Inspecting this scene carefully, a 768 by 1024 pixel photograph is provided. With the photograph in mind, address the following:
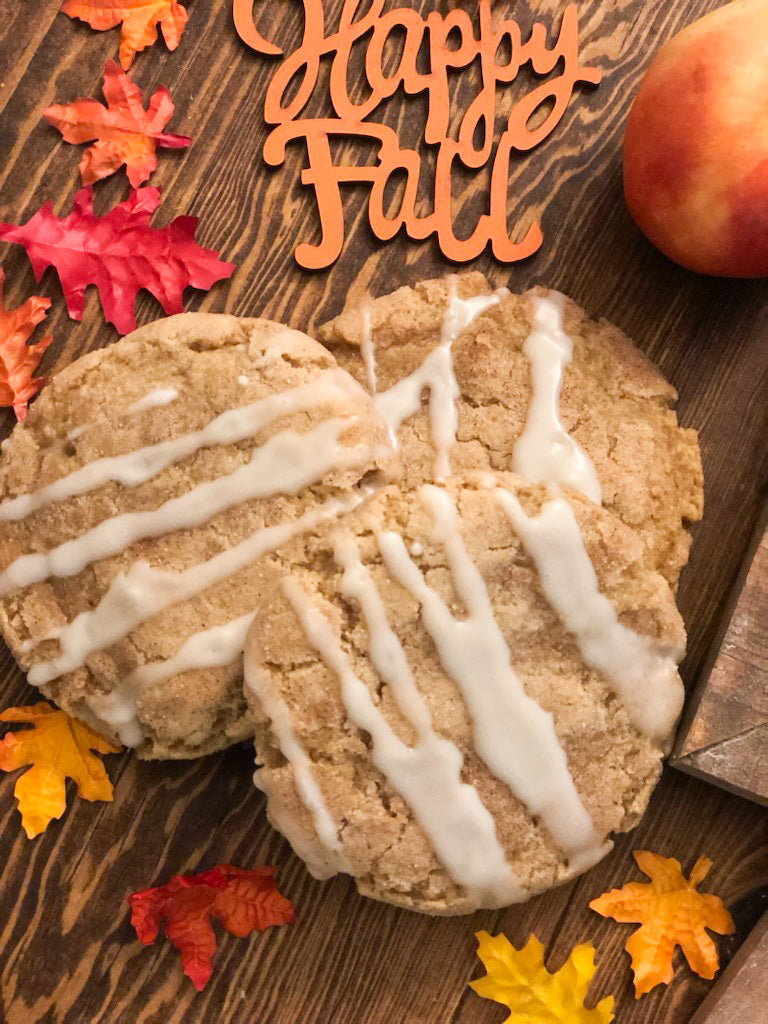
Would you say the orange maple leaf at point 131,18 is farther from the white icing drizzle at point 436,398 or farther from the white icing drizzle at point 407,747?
the white icing drizzle at point 407,747

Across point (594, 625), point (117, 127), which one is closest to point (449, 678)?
point (594, 625)

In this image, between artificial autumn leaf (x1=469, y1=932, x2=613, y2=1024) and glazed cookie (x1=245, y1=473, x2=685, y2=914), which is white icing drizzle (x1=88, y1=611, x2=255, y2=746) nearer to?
glazed cookie (x1=245, y1=473, x2=685, y2=914)

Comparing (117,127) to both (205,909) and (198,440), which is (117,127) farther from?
(205,909)

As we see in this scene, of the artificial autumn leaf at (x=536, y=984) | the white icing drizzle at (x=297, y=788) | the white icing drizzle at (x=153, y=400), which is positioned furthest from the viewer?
the artificial autumn leaf at (x=536, y=984)

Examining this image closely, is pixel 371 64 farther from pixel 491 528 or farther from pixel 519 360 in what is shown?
pixel 491 528

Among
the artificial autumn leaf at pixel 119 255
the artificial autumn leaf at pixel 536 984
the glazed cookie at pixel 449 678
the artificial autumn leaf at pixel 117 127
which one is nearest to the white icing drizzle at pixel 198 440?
the glazed cookie at pixel 449 678

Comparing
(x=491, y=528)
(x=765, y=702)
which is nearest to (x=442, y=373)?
(x=491, y=528)
